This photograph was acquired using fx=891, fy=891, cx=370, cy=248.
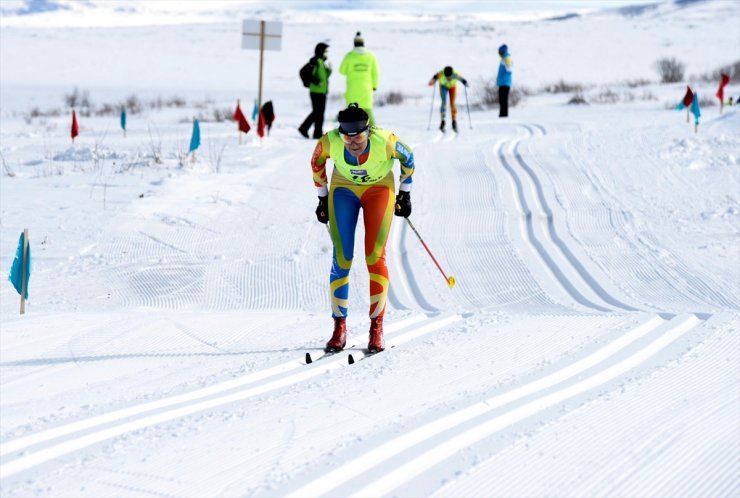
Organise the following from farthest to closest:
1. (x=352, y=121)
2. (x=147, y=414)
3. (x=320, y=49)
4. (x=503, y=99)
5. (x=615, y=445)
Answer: (x=503, y=99)
(x=320, y=49)
(x=352, y=121)
(x=147, y=414)
(x=615, y=445)

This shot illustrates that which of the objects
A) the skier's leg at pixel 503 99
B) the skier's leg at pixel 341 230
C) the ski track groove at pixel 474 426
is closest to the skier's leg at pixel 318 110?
the skier's leg at pixel 503 99

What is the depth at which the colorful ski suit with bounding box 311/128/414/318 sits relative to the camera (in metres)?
5.61

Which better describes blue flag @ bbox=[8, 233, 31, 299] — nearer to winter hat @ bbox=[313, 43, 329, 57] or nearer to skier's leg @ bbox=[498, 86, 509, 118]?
winter hat @ bbox=[313, 43, 329, 57]

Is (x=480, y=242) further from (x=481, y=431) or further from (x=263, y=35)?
(x=263, y=35)

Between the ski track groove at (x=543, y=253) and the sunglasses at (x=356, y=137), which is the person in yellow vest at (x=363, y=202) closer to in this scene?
the sunglasses at (x=356, y=137)

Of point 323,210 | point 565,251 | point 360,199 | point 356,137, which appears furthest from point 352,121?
point 565,251

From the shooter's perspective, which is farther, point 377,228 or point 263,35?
point 263,35

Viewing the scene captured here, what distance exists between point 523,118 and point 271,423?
14.8 meters

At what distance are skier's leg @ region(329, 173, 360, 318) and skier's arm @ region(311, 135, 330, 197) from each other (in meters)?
0.08

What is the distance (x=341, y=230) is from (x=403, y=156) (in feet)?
2.05

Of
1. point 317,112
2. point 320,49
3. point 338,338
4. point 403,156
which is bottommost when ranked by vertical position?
point 338,338

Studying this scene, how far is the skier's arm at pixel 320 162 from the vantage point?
18.6 ft

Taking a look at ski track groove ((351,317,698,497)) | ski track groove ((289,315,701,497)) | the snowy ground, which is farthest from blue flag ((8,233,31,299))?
ski track groove ((351,317,698,497))

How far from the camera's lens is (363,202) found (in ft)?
19.0
